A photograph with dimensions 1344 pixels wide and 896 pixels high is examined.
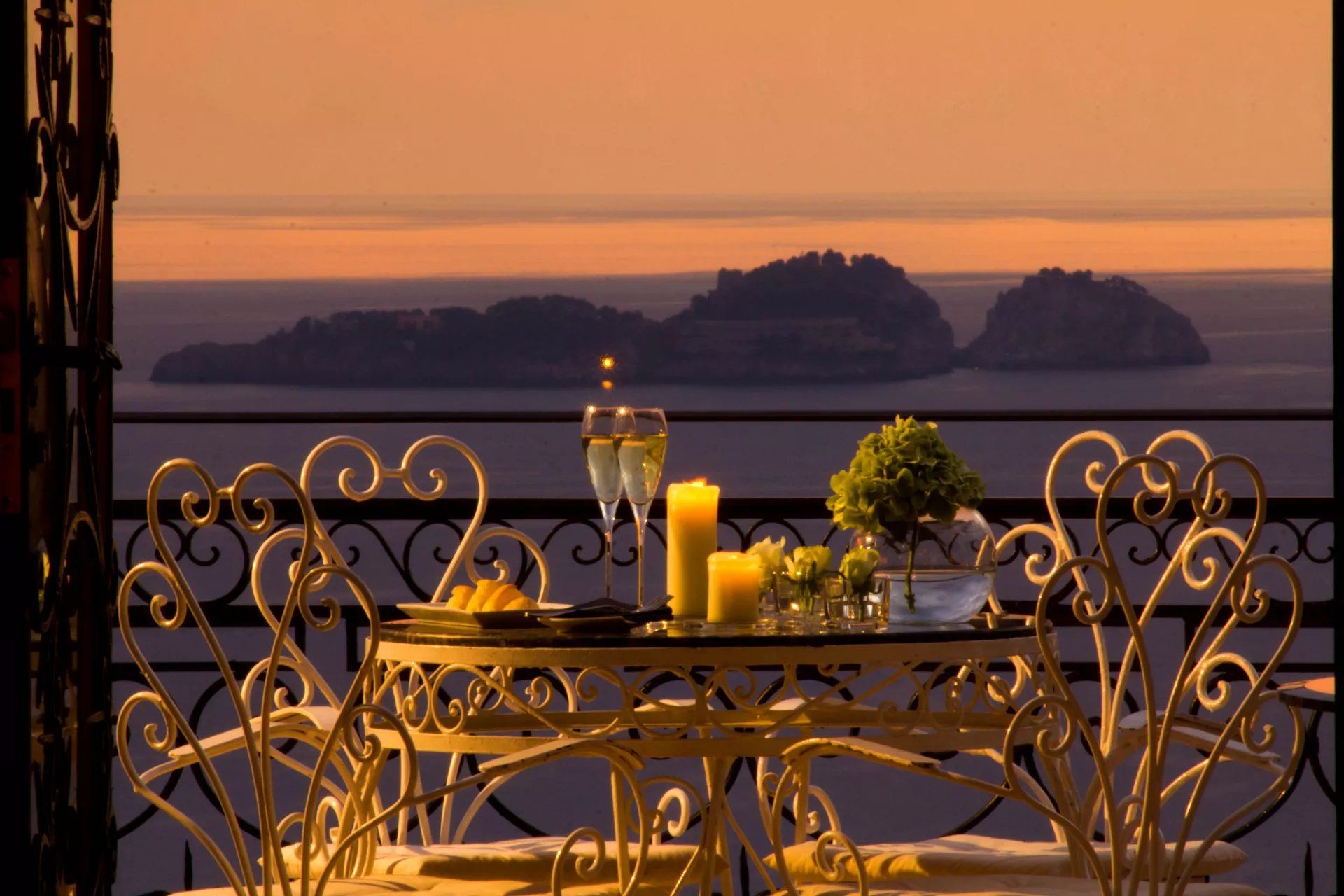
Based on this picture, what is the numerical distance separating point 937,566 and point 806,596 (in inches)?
7.1

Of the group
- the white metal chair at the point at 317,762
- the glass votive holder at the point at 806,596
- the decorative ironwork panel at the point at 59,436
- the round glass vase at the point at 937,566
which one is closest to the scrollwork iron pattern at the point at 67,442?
the decorative ironwork panel at the point at 59,436

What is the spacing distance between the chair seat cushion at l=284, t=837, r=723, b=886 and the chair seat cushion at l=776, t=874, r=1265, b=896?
0.52 feet

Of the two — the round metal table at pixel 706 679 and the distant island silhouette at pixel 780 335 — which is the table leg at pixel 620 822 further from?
the distant island silhouette at pixel 780 335

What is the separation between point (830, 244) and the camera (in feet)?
32.5

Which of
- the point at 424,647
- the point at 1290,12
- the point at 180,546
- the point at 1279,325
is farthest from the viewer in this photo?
the point at 1279,325

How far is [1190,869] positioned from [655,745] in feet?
2.12

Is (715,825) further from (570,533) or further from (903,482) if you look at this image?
(570,533)

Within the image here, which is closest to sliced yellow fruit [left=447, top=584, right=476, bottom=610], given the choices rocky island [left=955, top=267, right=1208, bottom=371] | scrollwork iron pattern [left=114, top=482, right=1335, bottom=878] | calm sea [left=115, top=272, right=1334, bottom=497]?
scrollwork iron pattern [left=114, top=482, right=1335, bottom=878]

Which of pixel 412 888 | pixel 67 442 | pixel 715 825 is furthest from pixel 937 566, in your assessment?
pixel 67 442

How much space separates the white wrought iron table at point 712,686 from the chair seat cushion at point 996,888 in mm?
155

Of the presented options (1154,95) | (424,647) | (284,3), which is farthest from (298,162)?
(424,647)

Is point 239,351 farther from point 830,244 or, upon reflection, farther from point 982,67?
point 982,67

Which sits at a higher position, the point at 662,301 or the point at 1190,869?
the point at 662,301

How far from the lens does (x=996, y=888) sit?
217cm
